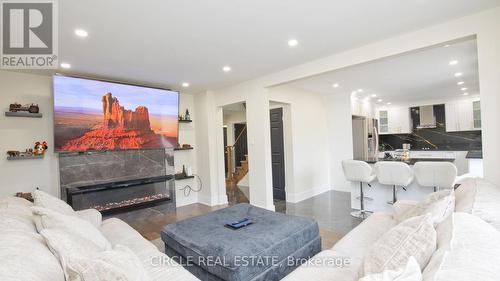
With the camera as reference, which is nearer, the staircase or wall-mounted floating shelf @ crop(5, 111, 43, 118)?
wall-mounted floating shelf @ crop(5, 111, 43, 118)

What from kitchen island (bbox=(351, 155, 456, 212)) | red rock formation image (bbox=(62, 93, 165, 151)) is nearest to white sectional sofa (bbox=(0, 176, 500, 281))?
kitchen island (bbox=(351, 155, 456, 212))

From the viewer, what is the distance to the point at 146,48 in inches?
113

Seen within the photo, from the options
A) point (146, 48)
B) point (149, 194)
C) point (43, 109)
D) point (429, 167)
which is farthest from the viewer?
point (149, 194)

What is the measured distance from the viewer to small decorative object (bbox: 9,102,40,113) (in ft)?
10.9

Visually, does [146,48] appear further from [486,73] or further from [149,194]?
[486,73]

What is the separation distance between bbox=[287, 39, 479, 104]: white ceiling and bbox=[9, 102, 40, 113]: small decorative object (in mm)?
4375

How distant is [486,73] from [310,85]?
3.05 metres

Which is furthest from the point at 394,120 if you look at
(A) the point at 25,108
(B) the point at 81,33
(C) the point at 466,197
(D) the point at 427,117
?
(A) the point at 25,108

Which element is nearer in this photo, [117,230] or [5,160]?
[117,230]

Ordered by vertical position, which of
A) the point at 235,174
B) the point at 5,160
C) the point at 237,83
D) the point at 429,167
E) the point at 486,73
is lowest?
the point at 235,174

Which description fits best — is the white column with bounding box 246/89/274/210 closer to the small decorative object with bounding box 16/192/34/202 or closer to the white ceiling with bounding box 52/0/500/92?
the white ceiling with bounding box 52/0/500/92

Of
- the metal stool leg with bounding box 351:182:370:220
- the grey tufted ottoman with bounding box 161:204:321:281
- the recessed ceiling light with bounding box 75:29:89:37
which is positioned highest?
the recessed ceiling light with bounding box 75:29:89:37

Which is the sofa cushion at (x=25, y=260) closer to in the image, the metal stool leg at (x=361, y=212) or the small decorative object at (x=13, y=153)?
the small decorative object at (x=13, y=153)

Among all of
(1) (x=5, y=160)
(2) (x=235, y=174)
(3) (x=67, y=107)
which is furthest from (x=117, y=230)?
(2) (x=235, y=174)
